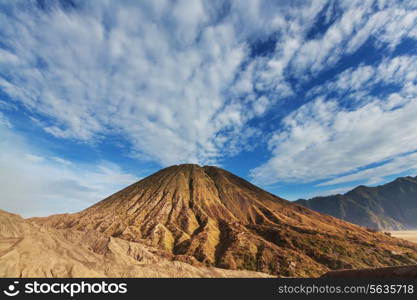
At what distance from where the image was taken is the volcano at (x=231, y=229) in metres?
60.0

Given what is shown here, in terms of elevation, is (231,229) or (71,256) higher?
(231,229)

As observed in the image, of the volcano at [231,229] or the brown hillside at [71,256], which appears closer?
the brown hillside at [71,256]

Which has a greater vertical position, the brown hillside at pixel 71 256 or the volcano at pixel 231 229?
the volcano at pixel 231 229

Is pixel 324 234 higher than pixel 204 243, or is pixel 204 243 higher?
pixel 324 234

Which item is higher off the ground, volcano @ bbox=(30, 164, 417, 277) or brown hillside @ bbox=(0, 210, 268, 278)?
volcano @ bbox=(30, 164, 417, 277)

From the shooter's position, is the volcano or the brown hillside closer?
the brown hillside

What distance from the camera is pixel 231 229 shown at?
73.8 meters

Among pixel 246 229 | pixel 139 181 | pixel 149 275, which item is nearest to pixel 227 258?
pixel 246 229

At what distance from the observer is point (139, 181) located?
410 ft

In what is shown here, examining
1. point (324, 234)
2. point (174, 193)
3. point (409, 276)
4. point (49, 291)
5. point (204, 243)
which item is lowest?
point (49, 291)

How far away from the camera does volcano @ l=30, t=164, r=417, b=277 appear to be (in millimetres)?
60031

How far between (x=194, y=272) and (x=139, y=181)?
8380cm

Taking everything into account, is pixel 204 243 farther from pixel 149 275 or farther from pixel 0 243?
pixel 0 243

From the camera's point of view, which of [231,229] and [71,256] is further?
[231,229]
